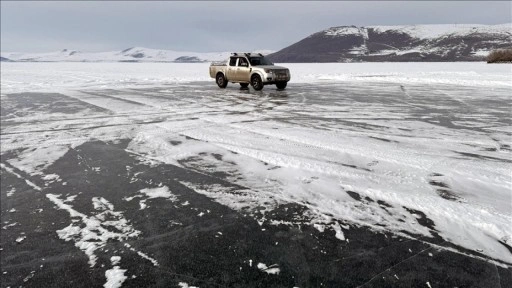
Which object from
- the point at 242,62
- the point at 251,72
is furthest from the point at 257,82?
the point at 242,62

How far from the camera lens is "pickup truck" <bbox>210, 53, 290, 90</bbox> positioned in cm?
1777

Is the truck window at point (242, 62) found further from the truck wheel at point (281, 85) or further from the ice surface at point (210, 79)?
the ice surface at point (210, 79)

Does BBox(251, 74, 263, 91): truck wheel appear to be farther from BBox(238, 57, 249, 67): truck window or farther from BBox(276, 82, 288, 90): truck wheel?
BBox(276, 82, 288, 90): truck wheel

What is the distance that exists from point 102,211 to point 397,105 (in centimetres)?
1073

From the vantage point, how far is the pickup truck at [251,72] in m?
17.8

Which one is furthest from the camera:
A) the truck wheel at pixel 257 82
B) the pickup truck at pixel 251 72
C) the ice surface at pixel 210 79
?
the ice surface at pixel 210 79

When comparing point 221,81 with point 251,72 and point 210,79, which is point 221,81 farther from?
point 210,79

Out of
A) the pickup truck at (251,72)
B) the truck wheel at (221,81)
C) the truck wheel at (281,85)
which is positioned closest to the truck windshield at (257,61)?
the pickup truck at (251,72)

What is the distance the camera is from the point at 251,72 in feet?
60.3

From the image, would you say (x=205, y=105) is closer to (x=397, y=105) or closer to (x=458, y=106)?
(x=397, y=105)

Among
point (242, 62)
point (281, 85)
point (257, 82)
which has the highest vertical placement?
point (242, 62)

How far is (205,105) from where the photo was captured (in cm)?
1271

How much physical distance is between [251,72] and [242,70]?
692 mm

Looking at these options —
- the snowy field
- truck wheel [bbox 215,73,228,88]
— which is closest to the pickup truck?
truck wheel [bbox 215,73,228,88]
